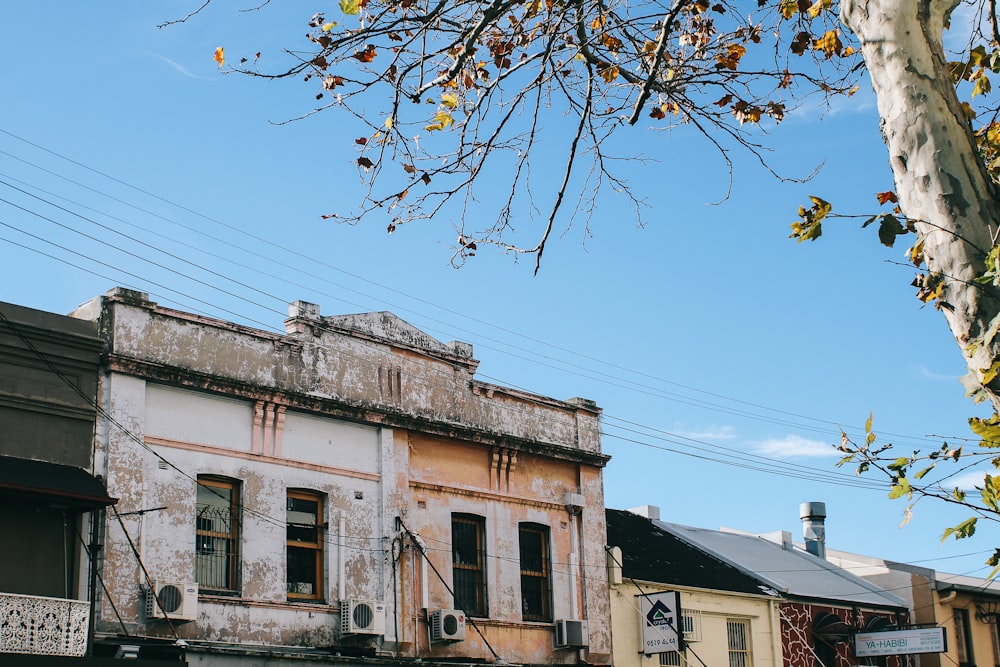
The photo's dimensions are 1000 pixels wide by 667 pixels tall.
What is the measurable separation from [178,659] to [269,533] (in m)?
2.97

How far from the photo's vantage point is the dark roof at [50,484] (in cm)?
1597

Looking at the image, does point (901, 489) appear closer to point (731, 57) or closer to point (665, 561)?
point (731, 57)

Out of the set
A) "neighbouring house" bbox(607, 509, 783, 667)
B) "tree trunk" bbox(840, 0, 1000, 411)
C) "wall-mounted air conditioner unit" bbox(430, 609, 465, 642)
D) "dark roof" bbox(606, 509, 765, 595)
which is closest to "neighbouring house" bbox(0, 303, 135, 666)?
"wall-mounted air conditioner unit" bbox(430, 609, 465, 642)

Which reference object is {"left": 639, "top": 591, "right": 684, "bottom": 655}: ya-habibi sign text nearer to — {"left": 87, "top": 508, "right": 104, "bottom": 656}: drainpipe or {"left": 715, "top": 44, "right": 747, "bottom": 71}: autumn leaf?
{"left": 87, "top": 508, "right": 104, "bottom": 656}: drainpipe

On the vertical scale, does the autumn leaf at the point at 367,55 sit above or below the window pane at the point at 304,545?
above

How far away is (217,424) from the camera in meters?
19.4

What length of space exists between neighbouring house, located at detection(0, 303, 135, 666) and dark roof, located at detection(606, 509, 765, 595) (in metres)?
11.8

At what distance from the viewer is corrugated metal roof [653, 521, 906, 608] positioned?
30.2m

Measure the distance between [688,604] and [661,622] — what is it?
6.98ft

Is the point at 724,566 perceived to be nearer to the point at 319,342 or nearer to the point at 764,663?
the point at 764,663

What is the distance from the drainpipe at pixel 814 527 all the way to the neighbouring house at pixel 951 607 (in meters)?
1.87

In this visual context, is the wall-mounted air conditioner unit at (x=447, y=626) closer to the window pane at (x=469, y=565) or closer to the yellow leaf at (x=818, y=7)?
the window pane at (x=469, y=565)

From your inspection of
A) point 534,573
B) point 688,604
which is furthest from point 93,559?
point 688,604

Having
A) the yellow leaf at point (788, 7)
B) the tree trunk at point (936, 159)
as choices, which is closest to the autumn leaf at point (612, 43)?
the yellow leaf at point (788, 7)
